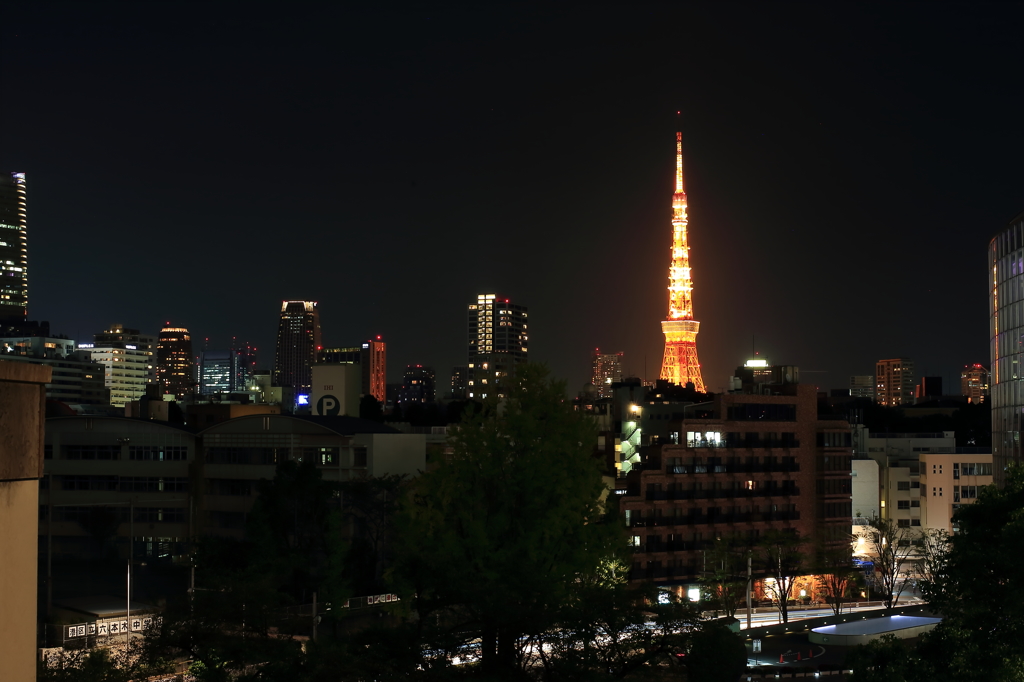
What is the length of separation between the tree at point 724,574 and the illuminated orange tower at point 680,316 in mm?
78762

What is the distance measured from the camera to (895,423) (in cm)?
12306

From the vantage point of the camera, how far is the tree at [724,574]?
5569 cm

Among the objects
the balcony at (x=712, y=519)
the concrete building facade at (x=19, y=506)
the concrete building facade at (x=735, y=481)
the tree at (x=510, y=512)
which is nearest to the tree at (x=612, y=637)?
the tree at (x=510, y=512)

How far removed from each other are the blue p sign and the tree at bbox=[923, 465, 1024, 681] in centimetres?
4695

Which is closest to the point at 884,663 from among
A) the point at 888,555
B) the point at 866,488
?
the point at 888,555

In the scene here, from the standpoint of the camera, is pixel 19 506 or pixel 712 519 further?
pixel 712 519

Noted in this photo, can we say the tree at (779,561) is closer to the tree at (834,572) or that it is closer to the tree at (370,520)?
the tree at (834,572)

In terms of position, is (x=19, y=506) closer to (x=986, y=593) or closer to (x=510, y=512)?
(x=986, y=593)

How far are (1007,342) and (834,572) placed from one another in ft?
72.4

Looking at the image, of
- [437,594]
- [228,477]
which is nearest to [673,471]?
[228,477]

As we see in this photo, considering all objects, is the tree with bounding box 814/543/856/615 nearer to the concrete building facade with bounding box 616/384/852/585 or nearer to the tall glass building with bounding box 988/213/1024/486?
the concrete building facade with bounding box 616/384/852/585

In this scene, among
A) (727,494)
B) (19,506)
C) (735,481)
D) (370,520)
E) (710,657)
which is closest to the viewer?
(19,506)

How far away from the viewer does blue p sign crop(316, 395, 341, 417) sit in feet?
215

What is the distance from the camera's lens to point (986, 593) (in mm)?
21500
